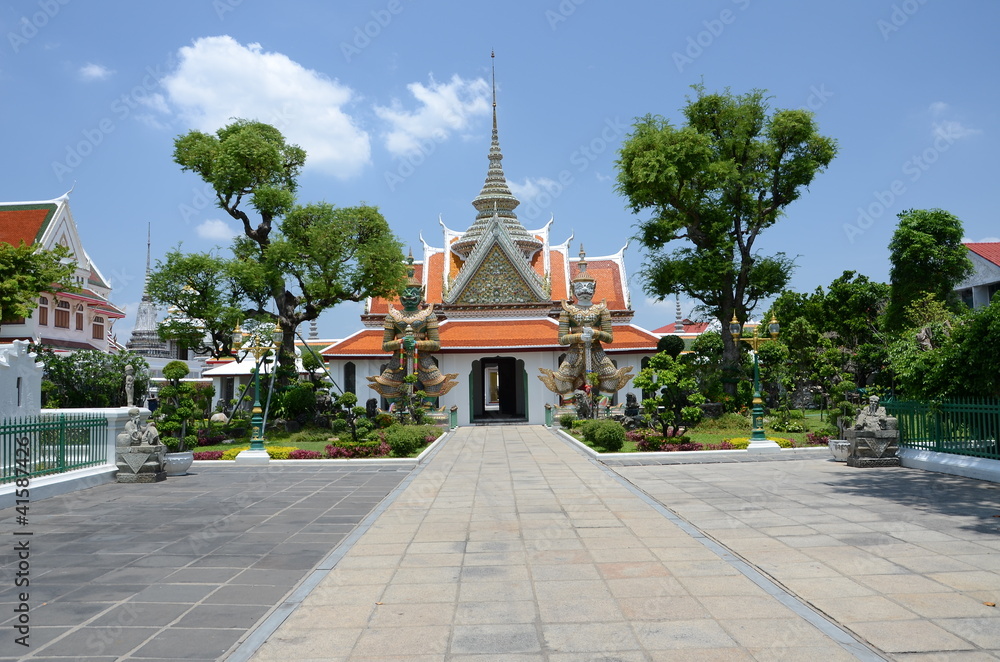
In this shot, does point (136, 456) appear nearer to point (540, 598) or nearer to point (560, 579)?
point (560, 579)

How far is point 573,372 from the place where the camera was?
25062 mm

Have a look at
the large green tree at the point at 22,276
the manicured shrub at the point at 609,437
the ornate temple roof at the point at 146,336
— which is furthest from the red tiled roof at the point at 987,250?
the ornate temple roof at the point at 146,336

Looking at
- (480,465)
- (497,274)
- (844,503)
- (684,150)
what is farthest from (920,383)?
(497,274)

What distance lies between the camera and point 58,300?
28.6 m

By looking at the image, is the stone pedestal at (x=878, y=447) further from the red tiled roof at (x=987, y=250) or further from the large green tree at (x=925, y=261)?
the red tiled roof at (x=987, y=250)

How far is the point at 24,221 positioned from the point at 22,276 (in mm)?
10811

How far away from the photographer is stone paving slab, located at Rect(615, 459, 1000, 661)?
15.6 feet

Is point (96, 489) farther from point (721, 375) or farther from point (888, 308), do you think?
point (888, 308)

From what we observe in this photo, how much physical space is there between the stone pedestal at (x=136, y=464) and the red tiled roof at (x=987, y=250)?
3315 cm

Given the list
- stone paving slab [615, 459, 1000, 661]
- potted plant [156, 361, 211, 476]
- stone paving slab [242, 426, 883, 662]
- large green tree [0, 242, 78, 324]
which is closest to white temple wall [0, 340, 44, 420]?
large green tree [0, 242, 78, 324]

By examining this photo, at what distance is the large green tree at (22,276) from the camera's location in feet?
65.0

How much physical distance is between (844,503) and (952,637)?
5185mm

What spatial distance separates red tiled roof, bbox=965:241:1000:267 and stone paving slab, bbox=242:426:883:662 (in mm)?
29639

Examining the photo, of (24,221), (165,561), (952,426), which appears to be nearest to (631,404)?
(952,426)
